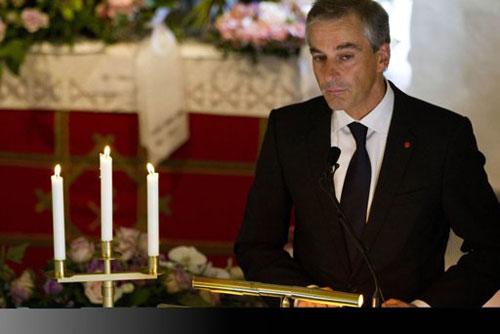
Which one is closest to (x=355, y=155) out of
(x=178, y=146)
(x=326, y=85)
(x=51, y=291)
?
(x=326, y=85)

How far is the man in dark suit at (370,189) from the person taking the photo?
9.66 feet

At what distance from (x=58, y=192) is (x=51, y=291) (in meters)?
1.06

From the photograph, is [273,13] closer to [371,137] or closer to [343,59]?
[371,137]

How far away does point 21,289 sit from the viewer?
11.0 ft

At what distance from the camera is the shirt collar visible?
10.0 ft

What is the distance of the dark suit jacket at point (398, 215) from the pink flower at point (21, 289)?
2.03 ft

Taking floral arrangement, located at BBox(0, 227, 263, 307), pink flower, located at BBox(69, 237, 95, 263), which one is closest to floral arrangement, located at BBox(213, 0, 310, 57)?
floral arrangement, located at BBox(0, 227, 263, 307)

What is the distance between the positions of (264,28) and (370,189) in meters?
2.69

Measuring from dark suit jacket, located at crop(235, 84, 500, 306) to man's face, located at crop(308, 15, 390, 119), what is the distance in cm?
15

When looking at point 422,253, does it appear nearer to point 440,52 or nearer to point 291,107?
point 291,107

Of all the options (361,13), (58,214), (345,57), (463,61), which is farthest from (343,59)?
(463,61)

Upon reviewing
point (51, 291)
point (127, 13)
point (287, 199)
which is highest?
point (127, 13)

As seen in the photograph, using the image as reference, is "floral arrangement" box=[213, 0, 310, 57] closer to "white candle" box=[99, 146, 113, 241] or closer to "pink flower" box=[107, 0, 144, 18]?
"pink flower" box=[107, 0, 144, 18]

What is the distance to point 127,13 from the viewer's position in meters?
5.82
